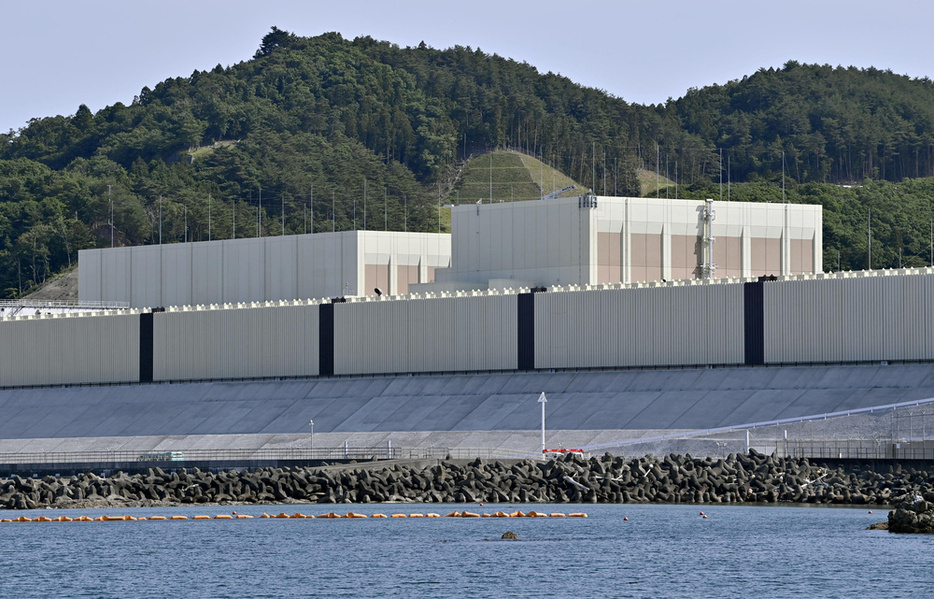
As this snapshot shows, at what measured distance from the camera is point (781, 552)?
5312 centimetres

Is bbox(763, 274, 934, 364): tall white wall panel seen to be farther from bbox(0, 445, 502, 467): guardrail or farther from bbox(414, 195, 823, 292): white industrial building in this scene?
bbox(414, 195, 823, 292): white industrial building

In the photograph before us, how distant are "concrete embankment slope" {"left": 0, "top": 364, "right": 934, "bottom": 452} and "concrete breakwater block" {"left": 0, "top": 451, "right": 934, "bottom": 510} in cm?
1035

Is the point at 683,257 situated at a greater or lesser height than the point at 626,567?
greater

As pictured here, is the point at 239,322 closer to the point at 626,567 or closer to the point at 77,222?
the point at 626,567

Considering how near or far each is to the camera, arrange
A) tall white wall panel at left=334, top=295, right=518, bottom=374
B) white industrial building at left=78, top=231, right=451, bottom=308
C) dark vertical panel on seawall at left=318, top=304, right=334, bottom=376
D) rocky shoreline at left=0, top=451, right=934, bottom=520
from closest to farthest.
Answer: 1. rocky shoreline at left=0, top=451, right=934, bottom=520
2. tall white wall panel at left=334, top=295, right=518, bottom=374
3. dark vertical panel on seawall at left=318, top=304, right=334, bottom=376
4. white industrial building at left=78, top=231, right=451, bottom=308

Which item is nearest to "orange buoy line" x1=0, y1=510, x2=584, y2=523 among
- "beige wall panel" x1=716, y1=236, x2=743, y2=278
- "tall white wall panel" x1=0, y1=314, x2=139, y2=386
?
"tall white wall panel" x1=0, y1=314, x2=139, y2=386

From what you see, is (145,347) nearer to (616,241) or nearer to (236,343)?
(236,343)

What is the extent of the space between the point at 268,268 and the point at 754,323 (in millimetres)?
47834

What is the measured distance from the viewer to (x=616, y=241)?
107 meters

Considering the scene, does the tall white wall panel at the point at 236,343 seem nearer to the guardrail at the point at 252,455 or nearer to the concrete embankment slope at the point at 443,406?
the concrete embankment slope at the point at 443,406

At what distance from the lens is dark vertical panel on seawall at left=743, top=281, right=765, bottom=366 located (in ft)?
284

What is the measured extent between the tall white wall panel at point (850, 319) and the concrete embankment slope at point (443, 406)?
0.94 meters

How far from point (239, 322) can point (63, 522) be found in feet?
129

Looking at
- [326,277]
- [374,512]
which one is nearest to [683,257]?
[326,277]
